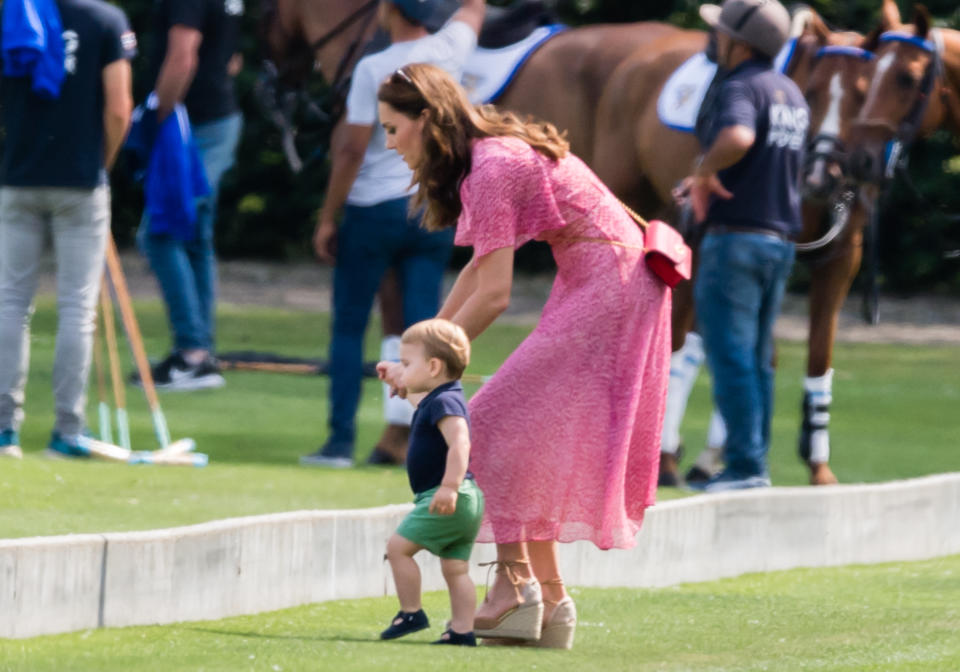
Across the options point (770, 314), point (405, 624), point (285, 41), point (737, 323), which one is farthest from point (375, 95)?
point (285, 41)

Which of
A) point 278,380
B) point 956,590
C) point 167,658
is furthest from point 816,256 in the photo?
point 167,658

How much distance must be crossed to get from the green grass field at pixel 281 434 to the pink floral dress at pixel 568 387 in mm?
1684

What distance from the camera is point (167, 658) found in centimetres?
517

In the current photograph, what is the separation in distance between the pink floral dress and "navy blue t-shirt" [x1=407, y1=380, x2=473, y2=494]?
→ 186 millimetres

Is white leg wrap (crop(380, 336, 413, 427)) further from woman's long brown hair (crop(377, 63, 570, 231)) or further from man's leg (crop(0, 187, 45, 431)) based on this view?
woman's long brown hair (crop(377, 63, 570, 231))

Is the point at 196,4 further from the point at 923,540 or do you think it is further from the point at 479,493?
the point at 479,493

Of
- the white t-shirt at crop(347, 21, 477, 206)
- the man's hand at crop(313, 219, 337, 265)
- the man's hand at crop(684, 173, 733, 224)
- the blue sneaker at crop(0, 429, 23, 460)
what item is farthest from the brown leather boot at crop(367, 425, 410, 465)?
the man's hand at crop(684, 173, 733, 224)

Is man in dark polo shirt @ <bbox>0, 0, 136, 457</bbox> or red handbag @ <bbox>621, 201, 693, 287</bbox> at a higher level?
red handbag @ <bbox>621, 201, 693, 287</bbox>

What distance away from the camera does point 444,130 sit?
558cm

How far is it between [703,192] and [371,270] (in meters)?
1.47

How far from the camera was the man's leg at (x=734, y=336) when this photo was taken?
8.21 metres

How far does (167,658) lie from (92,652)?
222 millimetres

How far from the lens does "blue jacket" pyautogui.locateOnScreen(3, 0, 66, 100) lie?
26.1 ft

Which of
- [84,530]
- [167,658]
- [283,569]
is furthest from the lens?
[84,530]
